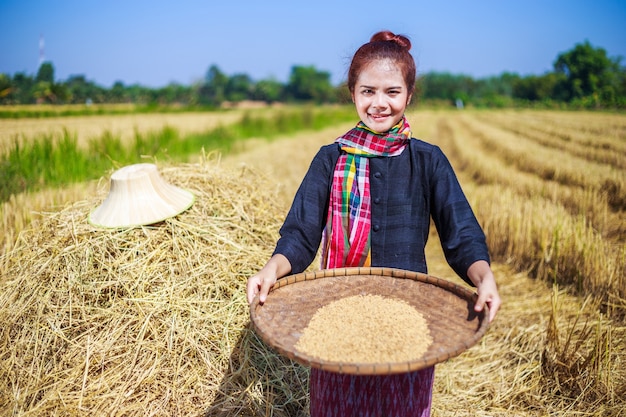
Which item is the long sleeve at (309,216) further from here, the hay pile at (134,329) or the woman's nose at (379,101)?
the hay pile at (134,329)

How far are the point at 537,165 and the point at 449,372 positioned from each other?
25.2 feet

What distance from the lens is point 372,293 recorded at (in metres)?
1.50

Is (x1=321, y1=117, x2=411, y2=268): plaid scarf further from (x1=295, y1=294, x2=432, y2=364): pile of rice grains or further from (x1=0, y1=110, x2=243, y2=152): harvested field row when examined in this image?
(x1=0, y1=110, x2=243, y2=152): harvested field row

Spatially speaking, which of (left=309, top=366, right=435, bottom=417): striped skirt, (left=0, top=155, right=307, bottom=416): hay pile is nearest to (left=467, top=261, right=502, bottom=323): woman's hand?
(left=309, top=366, right=435, bottom=417): striped skirt

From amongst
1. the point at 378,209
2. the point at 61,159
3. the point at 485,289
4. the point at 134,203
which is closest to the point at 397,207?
the point at 378,209

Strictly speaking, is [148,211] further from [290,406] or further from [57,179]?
[57,179]

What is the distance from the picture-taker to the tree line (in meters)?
7.05

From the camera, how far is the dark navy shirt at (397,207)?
5.01 ft

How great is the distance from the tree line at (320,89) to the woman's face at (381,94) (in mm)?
288

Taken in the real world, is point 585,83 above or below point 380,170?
above

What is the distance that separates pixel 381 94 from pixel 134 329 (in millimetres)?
1719

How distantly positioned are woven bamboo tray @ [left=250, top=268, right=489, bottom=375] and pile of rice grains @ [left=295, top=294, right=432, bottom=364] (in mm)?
35

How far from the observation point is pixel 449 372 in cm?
287

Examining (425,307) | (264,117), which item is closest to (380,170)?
(425,307)
